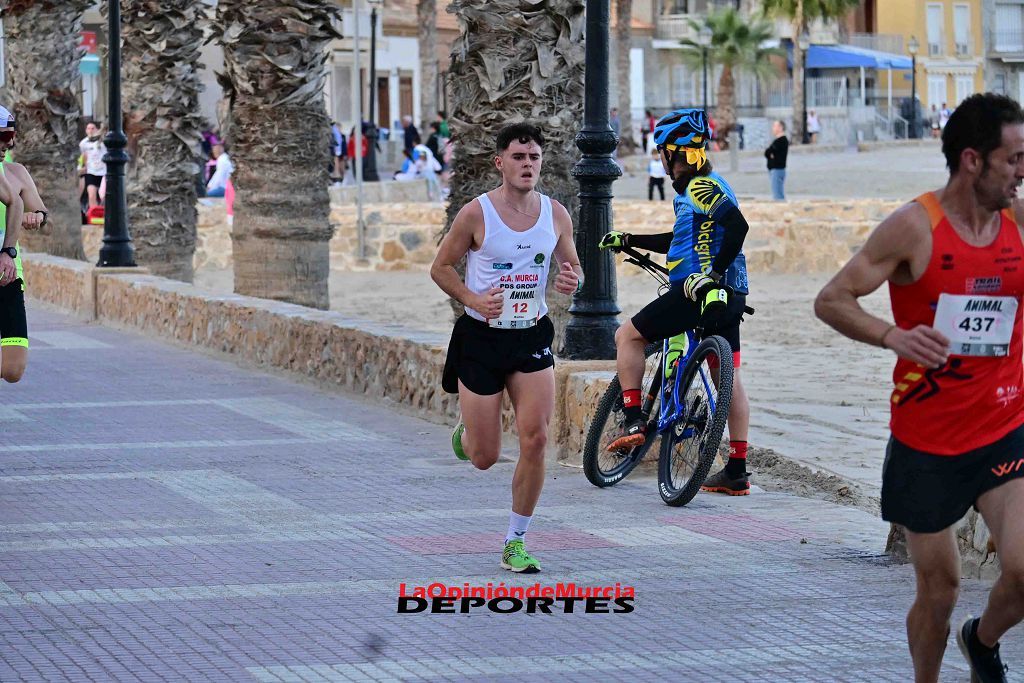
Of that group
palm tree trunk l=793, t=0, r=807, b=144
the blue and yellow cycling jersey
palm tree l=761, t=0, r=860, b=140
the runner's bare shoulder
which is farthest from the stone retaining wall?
palm tree l=761, t=0, r=860, b=140

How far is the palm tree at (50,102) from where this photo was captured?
23.7 metres

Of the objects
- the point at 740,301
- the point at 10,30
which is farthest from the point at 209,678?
the point at 10,30

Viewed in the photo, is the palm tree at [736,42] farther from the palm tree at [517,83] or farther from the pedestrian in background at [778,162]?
the palm tree at [517,83]

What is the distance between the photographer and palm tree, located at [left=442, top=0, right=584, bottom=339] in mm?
11906

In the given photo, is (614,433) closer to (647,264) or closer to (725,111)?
(647,264)

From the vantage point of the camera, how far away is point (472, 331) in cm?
715

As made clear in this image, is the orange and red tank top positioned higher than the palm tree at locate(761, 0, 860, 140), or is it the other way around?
the palm tree at locate(761, 0, 860, 140)

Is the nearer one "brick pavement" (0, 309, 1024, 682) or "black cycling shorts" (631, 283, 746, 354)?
"brick pavement" (0, 309, 1024, 682)

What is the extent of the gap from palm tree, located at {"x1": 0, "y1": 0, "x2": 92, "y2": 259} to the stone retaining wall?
3428 mm

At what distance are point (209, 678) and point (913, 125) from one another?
6889 centimetres

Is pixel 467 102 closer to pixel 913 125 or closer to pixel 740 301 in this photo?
pixel 740 301

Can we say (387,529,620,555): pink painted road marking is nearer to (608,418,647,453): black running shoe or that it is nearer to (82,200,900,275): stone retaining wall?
(608,418,647,453): black running shoe

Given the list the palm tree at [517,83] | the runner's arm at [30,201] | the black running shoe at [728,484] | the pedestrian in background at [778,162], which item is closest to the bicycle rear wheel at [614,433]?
the black running shoe at [728,484]

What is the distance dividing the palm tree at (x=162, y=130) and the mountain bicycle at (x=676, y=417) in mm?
12560
